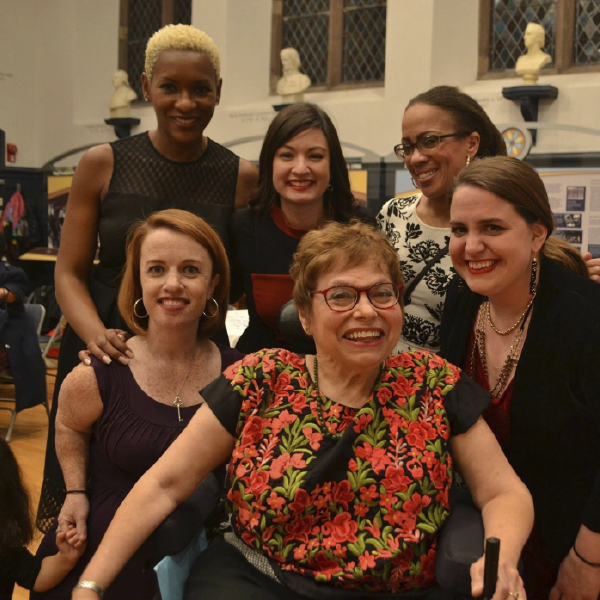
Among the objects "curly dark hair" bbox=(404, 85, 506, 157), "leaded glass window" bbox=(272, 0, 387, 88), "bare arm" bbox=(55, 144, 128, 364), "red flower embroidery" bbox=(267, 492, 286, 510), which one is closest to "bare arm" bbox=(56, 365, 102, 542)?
"bare arm" bbox=(55, 144, 128, 364)

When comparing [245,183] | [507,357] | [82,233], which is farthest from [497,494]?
[82,233]

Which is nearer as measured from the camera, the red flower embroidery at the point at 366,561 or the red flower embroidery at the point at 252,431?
the red flower embroidery at the point at 366,561

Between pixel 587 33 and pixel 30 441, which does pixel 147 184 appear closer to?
pixel 30 441

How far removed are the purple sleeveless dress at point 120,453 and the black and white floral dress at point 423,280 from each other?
76 centimetres

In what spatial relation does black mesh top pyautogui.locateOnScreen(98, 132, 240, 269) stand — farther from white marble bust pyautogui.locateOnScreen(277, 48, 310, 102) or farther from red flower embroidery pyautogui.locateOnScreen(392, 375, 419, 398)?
white marble bust pyautogui.locateOnScreen(277, 48, 310, 102)

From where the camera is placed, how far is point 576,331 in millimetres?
1896

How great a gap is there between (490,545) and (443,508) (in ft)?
1.31

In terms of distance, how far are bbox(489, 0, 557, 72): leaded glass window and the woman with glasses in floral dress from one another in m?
5.70

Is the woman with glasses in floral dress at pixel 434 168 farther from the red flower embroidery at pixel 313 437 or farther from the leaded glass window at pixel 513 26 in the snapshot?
the leaded glass window at pixel 513 26

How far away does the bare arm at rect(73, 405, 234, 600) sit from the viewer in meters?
1.76

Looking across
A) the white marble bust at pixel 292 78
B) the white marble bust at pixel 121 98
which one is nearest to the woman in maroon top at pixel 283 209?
the white marble bust at pixel 292 78

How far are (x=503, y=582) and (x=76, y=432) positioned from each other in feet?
3.89

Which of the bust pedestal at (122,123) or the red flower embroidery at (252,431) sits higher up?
the bust pedestal at (122,123)

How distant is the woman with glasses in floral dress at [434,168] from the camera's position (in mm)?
2475
